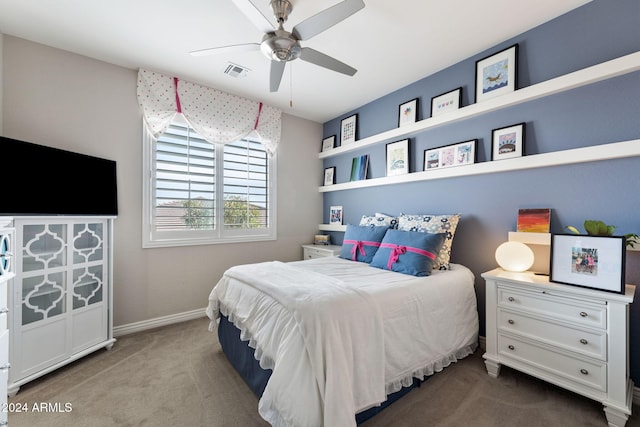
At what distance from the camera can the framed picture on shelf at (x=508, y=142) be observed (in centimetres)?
211

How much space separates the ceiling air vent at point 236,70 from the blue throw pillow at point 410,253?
227cm

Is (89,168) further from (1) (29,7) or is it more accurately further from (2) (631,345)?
(2) (631,345)

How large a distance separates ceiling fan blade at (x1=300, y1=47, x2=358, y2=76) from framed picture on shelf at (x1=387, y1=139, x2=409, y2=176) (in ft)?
4.04

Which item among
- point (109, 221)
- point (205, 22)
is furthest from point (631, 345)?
point (109, 221)

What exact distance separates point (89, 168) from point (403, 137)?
314cm

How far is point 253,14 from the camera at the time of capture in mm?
1488

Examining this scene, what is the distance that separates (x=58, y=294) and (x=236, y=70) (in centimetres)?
250

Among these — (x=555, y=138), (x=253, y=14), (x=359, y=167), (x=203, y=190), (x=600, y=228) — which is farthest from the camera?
(x=359, y=167)

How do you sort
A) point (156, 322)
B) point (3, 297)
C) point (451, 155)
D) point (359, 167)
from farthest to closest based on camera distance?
point (359, 167)
point (156, 322)
point (451, 155)
point (3, 297)

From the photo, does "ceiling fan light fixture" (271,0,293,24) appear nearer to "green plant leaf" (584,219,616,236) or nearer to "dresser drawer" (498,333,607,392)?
"green plant leaf" (584,219,616,236)

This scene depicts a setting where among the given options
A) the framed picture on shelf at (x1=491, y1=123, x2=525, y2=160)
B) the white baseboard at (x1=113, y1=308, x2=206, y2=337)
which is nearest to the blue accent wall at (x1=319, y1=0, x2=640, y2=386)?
the framed picture on shelf at (x1=491, y1=123, x2=525, y2=160)

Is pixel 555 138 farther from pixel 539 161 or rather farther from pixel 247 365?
pixel 247 365

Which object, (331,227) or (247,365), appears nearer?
(247,365)

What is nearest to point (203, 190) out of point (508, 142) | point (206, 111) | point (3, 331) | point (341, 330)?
point (206, 111)
